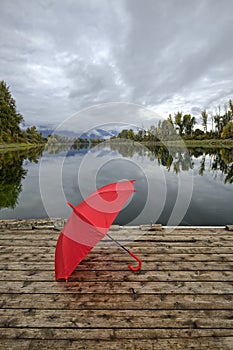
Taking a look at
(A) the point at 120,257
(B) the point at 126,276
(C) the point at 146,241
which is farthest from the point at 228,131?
(B) the point at 126,276

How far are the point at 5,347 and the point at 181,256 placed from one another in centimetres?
275

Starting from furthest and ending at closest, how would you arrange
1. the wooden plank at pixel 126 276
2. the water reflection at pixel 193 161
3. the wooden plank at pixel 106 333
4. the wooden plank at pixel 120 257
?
the water reflection at pixel 193 161, the wooden plank at pixel 120 257, the wooden plank at pixel 126 276, the wooden plank at pixel 106 333

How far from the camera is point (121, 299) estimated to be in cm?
251

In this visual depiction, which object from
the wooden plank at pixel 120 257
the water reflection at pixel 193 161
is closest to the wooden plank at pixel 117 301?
the wooden plank at pixel 120 257

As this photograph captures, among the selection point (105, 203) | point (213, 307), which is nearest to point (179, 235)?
point (213, 307)

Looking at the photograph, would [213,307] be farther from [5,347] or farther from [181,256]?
[5,347]

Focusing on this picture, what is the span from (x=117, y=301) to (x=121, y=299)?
61 mm

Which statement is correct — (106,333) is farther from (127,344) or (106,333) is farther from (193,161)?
(193,161)

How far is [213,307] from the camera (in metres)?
2.37

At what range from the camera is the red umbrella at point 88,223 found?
2.37 meters

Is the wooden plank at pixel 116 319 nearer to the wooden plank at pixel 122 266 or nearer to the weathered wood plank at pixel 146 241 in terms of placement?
the wooden plank at pixel 122 266

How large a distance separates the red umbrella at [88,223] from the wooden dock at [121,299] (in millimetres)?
520

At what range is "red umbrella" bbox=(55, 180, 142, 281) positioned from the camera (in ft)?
7.77

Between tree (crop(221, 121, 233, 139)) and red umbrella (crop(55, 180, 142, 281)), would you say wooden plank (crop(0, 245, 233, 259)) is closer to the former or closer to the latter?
red umbrella (crop(55, 180, 142, 281))
